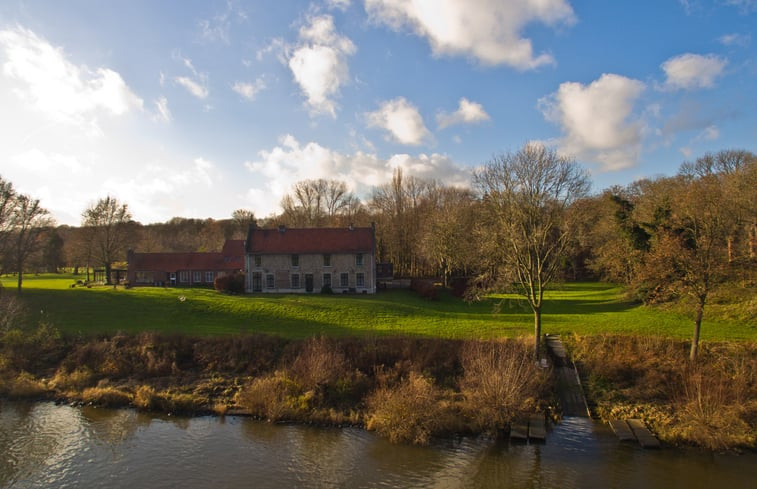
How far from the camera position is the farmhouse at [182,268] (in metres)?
47.3

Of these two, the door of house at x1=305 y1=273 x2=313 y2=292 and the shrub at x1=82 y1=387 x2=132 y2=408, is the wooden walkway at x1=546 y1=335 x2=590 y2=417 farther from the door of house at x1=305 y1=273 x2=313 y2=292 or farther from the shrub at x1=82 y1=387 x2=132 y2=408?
the door of house at x1=305 y1=273 x2=313 y2=292

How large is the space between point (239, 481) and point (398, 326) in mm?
14612

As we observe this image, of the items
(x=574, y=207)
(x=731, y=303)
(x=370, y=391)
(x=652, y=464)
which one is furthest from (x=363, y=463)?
(x=731, y=303)

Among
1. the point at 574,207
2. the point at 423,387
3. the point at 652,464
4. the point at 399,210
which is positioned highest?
the point at 399,210

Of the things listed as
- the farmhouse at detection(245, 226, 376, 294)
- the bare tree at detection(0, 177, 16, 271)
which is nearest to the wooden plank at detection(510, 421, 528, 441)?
the farmhouse at detection(245, 226, 376, 294)

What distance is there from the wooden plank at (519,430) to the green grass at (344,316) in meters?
6.91

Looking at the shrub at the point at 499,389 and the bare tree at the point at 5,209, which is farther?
the bare tree at the point at 5,209

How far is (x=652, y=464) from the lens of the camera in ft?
44.8

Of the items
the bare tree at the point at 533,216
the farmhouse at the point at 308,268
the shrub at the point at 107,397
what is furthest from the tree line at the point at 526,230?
the shrub at the point at 107,397

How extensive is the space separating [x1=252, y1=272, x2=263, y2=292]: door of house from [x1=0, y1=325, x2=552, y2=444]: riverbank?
17.3 meters

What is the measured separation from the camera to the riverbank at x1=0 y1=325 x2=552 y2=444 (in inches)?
644

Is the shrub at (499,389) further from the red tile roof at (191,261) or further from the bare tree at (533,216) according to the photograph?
the red tile roof at (191,261)

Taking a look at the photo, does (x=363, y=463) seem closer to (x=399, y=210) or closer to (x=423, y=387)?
(x=423, y=387)

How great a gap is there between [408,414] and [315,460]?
359 centimetres
